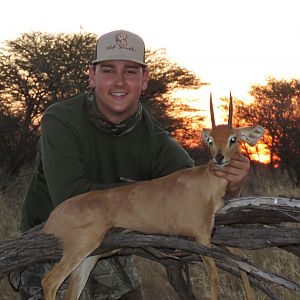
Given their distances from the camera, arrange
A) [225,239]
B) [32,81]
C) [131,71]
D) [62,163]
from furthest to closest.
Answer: [32,81]
[131,71]
[62,163]
[225,239]

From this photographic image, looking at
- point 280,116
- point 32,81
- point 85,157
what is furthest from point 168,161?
point 280,116

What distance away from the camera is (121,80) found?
4332mm

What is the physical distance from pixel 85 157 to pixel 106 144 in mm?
196

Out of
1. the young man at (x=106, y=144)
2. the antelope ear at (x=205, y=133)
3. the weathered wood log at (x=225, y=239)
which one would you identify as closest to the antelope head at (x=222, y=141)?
the antelope ear at (x=205, y=133)

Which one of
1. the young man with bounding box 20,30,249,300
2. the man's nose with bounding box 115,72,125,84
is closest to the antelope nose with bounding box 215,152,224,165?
the young man with bounding box 20,30,249,300

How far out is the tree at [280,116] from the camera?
25000 millimetres

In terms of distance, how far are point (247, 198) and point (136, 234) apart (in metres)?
0.74

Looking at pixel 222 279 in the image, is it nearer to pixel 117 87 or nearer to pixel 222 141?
pixel 117 87

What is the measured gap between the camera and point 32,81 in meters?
17.9

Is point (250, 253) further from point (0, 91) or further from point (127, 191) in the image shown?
point (0, 91)

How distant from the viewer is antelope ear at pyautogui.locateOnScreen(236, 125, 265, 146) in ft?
11.5

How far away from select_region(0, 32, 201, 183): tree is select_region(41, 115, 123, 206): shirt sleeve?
13.3m

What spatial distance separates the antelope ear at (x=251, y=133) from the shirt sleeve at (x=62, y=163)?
1.04 metres

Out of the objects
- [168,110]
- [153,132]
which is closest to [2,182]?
[168,110]
